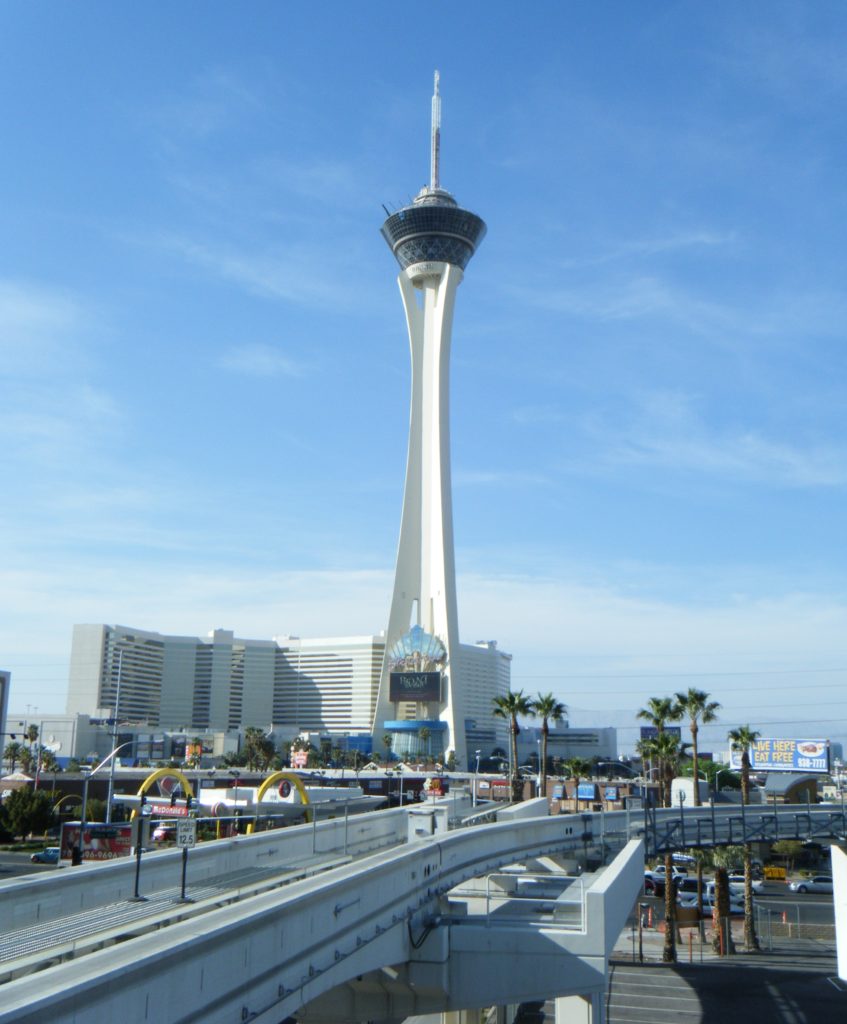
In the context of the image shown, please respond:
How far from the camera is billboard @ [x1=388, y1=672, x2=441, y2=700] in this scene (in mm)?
150625

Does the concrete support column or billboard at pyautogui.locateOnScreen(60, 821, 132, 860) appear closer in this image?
the concrete support column

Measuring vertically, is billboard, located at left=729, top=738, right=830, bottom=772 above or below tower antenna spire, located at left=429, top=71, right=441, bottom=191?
below

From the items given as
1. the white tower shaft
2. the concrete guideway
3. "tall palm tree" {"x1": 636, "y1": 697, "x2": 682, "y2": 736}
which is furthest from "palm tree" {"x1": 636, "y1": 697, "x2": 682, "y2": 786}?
the white tower shaft

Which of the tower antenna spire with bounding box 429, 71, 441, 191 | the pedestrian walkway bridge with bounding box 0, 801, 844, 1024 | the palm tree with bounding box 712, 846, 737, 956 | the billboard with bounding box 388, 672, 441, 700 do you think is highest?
the tower antenna spire with bounding box 429, 71, 441, 191

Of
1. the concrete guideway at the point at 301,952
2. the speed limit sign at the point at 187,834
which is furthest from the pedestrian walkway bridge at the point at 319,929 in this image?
the speed limit sign at the point at 187,834

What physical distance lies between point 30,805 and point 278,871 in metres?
46.0

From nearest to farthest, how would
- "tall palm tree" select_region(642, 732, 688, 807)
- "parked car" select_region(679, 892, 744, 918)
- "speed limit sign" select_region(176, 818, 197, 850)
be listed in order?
"speed limit sign" select_region(176, 818, 197, 850), "parked car" select_region(679, 892, 744, 918), "tall palm tree" select_region(642, 732, 688, 807)

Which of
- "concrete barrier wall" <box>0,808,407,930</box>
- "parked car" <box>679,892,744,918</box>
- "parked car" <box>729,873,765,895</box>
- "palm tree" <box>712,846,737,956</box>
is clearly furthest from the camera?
"parked car" <box>729,873,765,895</box>

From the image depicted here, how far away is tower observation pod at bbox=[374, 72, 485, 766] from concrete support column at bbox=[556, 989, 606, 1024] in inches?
4752

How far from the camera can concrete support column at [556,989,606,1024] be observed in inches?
931

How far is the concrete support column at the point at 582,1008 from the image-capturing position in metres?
23.6

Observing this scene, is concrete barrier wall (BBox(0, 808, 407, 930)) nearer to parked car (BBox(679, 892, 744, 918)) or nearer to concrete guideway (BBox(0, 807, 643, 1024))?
concrete guideway (BBox(0, 807, 643, 1024))

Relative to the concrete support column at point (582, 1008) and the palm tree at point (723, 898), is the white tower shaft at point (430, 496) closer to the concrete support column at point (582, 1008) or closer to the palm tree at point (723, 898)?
the palm tree at point (723, 898)

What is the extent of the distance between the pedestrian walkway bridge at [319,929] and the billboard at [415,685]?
112m
